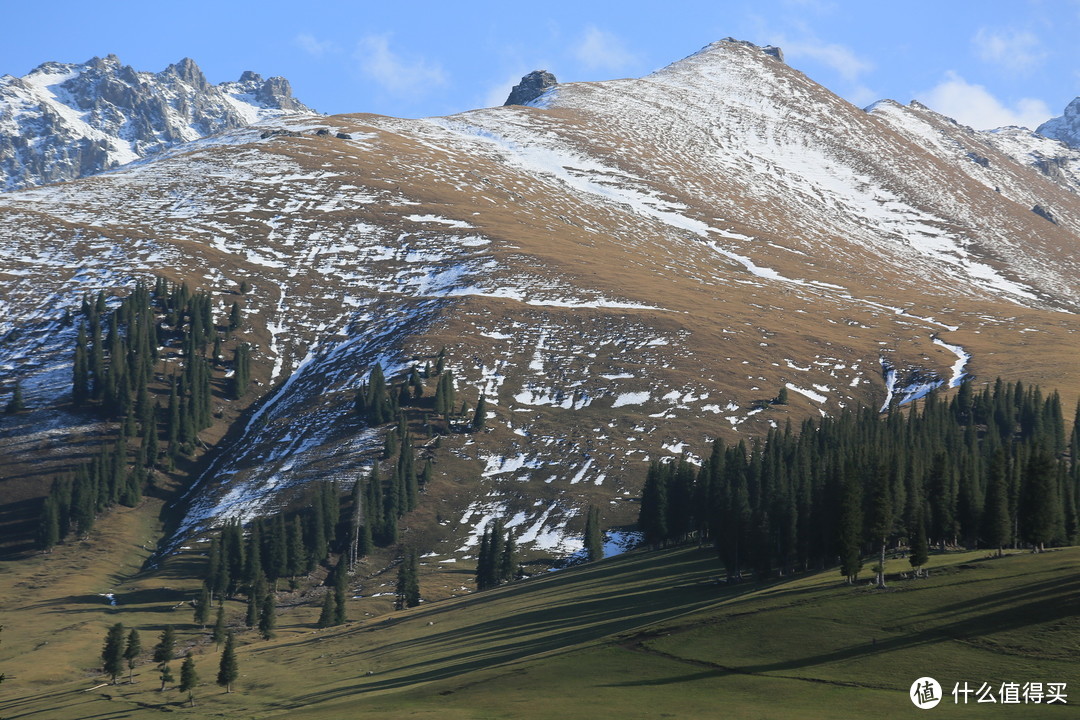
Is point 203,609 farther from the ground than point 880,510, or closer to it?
closer to it

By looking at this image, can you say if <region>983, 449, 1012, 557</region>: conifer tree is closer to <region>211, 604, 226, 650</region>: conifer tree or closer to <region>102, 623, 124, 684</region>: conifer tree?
<region>102, 623, 124, 684</region>: conifer tree

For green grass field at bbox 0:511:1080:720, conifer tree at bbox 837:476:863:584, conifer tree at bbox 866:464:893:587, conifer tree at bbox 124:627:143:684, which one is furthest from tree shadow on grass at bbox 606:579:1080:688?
conifer tree at bbox 124:627:143:684

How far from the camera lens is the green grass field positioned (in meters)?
63.8

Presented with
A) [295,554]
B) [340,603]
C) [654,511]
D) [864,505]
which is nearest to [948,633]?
[864,505]

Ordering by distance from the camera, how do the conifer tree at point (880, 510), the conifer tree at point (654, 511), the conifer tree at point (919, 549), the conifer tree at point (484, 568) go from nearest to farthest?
the conifer tree at point (919, 549) → the conifer tree at point (880, 510) → the conifer tree at point (654, 511) → the conifer tree at point (484, 568)

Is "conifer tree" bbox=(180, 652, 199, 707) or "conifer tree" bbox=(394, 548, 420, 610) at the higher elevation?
"conifer tree" bbox=(394, 548, 420, 610)

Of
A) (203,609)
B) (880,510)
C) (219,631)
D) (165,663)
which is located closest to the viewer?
(880,510)

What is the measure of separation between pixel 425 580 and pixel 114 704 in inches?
2381

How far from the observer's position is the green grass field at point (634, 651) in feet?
209

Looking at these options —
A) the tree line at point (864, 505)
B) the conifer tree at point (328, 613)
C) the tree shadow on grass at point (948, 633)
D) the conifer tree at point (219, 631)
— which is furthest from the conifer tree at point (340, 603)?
the tree shadow on grass at point (948, 633)

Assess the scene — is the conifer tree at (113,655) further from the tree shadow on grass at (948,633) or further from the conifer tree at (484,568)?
the tree shadow on grass at (948,633)

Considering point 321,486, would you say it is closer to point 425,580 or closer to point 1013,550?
point 425,580

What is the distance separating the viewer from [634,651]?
266 ft

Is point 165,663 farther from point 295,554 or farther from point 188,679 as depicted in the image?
point 295,554
